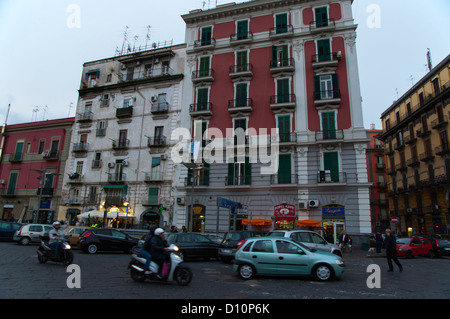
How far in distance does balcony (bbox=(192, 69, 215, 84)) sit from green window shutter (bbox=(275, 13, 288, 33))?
23.6ft

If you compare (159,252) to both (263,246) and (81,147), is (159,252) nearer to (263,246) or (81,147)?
(263,246)

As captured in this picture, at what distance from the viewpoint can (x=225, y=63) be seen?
28625 millimetres

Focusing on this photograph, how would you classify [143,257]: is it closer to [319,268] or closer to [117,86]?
[319,268]

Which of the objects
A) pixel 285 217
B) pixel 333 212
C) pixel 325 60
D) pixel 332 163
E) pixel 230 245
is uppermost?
pixel 325 60

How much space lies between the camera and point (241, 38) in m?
28.5

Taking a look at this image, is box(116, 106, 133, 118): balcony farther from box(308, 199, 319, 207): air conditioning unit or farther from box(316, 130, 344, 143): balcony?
box(308, 199, 319, 207): air conditioning unit

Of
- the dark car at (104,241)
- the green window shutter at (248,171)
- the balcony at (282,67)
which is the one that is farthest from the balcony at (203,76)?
the dark car at (104,241)

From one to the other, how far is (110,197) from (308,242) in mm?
22042

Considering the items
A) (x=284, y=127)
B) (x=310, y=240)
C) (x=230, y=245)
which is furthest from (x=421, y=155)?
(x=230, y=245)

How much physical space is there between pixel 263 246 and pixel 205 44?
24680mm

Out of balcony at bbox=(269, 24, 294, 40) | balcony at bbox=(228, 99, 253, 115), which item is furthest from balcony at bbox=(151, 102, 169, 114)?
balcony at bbox=(269, 24, 294, 40)

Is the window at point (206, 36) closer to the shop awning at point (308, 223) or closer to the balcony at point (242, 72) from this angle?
the balcony at point (242, 72)

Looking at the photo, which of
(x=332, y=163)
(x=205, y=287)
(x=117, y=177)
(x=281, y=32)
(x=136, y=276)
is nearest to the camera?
(x=205, y=287)

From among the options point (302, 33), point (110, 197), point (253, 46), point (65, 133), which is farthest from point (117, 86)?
point (302, 33)
